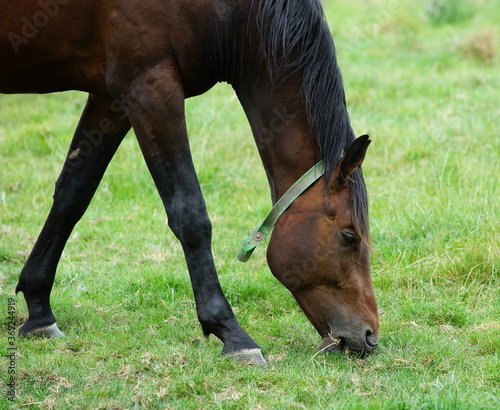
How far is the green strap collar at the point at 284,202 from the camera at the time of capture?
344cm

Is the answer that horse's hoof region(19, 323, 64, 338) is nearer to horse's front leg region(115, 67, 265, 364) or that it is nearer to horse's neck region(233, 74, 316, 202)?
horse's front leg region(115, 67, 265, 364)

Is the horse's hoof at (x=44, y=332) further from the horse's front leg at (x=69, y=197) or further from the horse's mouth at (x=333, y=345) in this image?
the horse's mouth at (x=333, y=345)

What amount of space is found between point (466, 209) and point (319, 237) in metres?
2.05

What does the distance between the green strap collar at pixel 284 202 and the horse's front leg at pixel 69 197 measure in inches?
39.6

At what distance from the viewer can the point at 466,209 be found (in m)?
5.11

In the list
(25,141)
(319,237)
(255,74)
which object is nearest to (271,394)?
(319,237)

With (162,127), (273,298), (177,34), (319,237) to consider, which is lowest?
(273,298)

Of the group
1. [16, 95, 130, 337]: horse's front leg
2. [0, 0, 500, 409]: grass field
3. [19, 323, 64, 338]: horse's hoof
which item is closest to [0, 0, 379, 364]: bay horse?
[0, 0, 500, 409]: grass field

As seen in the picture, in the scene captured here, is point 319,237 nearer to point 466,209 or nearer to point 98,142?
point 98,142

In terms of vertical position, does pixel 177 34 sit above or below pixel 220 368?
above

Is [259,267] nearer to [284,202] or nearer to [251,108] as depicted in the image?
[284,202]

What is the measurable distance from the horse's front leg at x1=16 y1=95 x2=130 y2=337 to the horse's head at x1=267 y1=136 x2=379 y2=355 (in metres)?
1.16

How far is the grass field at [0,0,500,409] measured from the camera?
3.19 m

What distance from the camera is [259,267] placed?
494 cm
